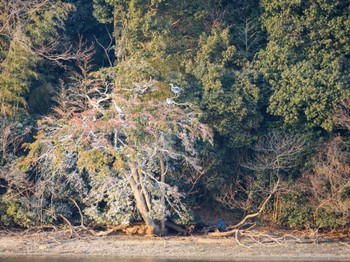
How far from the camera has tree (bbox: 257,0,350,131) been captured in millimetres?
18828

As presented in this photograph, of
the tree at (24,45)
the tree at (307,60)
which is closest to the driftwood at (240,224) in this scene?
the tree at (307,60)

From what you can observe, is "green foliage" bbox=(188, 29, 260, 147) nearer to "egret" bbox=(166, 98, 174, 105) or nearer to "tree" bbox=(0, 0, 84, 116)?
"egret" bbox=(166, 98, 174, 105)

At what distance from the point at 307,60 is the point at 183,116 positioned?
4731 mm

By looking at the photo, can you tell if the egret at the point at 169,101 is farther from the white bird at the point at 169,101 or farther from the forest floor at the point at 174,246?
the forest floor at the point at 174,246

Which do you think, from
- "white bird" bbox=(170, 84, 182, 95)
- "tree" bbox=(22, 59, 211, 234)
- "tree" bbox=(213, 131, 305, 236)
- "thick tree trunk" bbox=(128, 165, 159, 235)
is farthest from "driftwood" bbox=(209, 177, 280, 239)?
"white bird" bbox=(170, 84, 182, 95)

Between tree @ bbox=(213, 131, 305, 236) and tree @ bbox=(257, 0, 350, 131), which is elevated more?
tree @ bbox=(257, 0, 350, 131)

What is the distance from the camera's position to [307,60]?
19656mm

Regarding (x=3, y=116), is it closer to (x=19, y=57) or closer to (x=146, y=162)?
(x=19, y=57)

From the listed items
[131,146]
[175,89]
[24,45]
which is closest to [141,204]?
[131,146]

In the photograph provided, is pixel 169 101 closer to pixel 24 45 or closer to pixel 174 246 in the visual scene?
pixel 174 246

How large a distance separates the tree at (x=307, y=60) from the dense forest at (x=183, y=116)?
4 centimetres

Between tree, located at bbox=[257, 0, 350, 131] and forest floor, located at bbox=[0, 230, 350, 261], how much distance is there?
3.52 meters

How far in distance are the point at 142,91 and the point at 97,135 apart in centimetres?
187

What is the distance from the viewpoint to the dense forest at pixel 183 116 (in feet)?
58.0
